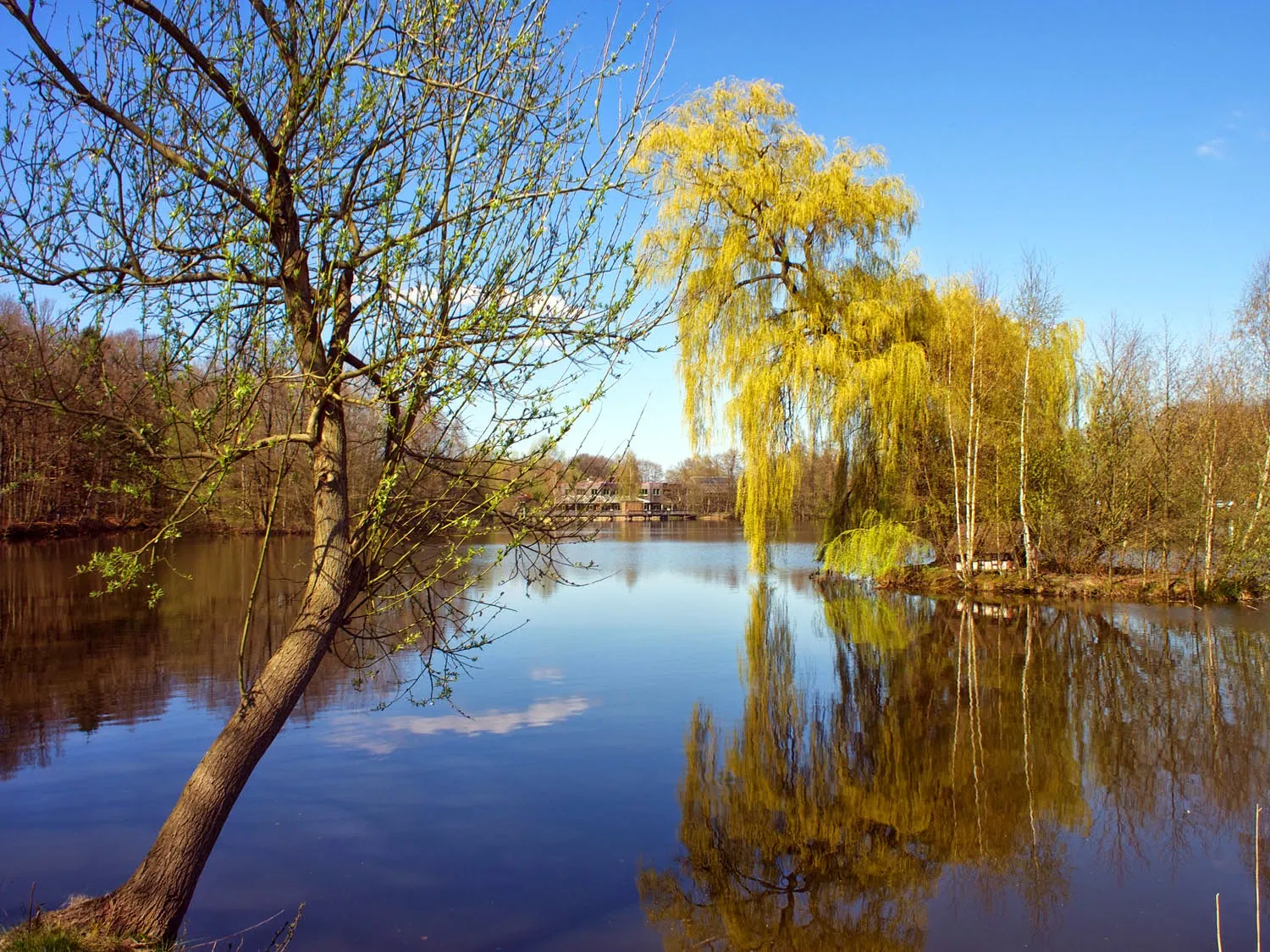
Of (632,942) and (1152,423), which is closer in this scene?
(632,942)

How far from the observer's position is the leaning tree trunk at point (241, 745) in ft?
12.6

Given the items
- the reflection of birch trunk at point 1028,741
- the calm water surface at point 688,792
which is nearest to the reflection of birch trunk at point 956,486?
the reflection of birch trunk at point 1028,741

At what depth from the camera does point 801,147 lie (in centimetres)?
1975

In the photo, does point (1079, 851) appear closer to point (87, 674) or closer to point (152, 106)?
point (152, 106)

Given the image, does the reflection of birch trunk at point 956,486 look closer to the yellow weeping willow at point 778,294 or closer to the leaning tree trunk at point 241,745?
the yellow weeping willow at point 778,294

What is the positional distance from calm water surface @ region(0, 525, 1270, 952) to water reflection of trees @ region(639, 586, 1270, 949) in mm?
30

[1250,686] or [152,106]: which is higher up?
[152,106]

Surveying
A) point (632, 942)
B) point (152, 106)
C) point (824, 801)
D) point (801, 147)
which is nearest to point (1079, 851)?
point (824, 801)

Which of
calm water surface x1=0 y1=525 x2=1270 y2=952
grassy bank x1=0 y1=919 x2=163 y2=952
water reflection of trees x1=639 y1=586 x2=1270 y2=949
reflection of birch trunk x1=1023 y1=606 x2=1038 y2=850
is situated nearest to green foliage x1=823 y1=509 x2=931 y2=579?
reflection of birch trunk x1=1023 y1=606 x2=1038 y2=850

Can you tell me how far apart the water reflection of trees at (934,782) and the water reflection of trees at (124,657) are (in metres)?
2.66

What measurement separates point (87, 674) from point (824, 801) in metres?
8.73

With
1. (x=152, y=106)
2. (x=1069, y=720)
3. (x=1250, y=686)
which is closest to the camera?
(x=152, y=106)

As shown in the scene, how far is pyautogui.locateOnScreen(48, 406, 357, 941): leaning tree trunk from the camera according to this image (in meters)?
3.83

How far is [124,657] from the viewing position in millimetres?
11656
